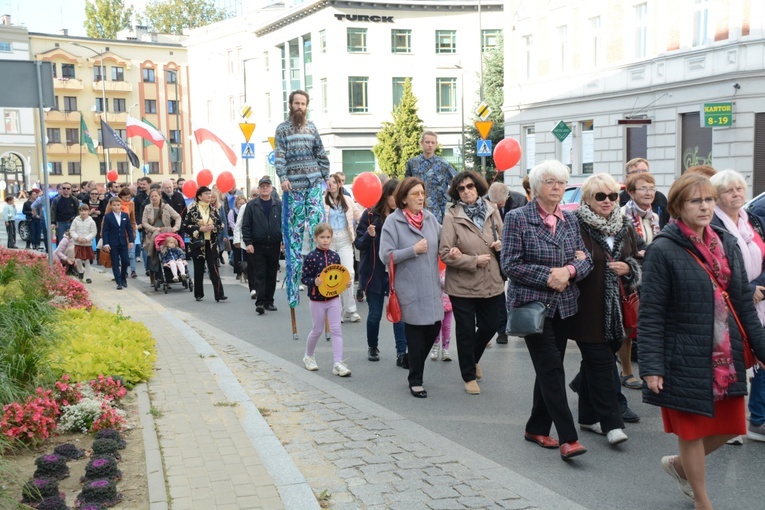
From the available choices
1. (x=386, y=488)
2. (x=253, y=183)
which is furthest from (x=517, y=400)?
(x=253, y=183)

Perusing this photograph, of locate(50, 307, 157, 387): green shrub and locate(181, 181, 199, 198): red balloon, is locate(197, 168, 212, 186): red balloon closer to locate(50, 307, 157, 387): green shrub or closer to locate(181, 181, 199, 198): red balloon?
locate(181, 181, 199, 198): red balloon

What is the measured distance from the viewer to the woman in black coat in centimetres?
464

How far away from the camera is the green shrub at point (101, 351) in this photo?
22.9ft

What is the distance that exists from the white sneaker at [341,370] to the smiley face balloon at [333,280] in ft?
2.34

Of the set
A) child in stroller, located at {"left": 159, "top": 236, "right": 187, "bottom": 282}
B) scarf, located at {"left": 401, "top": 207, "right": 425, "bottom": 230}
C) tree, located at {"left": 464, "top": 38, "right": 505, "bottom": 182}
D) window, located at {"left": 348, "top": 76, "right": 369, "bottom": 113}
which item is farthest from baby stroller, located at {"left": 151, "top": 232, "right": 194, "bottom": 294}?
window, located at {"left": 348, "top": 76, "right": 369, "bottom": 113}

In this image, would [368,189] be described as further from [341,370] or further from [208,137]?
[208,137]

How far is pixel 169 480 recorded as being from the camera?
4.94m

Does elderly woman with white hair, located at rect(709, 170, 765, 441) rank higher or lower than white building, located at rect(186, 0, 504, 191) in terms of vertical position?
lower

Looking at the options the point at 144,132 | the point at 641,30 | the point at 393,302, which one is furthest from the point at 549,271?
the point at 641,30

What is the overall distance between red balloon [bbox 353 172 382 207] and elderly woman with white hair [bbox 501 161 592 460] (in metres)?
5.69

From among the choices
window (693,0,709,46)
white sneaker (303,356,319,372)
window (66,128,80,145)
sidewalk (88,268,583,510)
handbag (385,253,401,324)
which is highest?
window (693,0,709,46)

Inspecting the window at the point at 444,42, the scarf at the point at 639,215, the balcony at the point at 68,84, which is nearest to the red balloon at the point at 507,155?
the scarf at the point at 639,215

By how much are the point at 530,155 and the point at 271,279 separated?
2743 cm

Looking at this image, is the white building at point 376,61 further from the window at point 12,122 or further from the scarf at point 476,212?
the scarf at point 476,212
